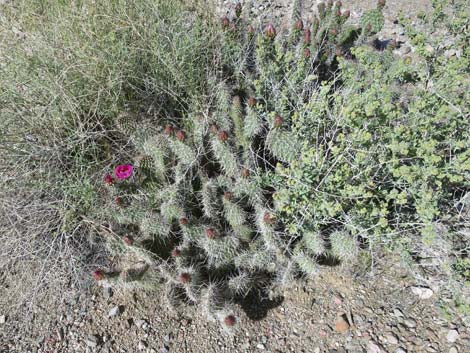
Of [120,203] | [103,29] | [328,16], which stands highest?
[328,16]

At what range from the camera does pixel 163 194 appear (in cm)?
209

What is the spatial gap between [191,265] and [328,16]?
225cm

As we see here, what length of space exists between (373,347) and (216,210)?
A: 3.35 ft

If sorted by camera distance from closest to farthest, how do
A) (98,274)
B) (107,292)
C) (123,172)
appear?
(98,274) < (123,172) < (107,292)

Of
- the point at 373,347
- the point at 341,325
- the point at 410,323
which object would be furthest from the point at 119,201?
the point at 410,323

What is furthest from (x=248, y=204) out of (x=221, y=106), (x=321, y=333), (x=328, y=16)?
(x=328, y=16)

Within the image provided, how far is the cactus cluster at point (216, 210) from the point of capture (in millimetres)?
1951

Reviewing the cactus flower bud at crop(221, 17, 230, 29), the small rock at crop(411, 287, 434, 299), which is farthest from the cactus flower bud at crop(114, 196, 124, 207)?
the small rock at crop(411, 287, 434, 299)

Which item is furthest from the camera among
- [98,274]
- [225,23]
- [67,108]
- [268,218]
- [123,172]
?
[225,23]

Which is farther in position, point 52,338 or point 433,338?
point 52,338

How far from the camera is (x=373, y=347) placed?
1.87m

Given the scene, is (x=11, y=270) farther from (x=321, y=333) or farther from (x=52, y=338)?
(x=321, y=333)

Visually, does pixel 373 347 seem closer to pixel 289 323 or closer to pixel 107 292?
pixel 289 323

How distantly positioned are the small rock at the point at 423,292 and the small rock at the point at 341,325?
1.33 ft
